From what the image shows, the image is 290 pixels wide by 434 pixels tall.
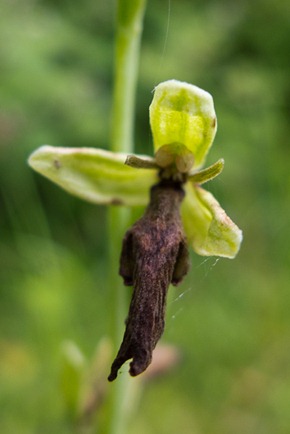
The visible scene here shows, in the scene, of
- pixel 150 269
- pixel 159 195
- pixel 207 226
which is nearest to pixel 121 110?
pixel 159 195

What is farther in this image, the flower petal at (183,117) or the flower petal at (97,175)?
the flower petal at (97,175)

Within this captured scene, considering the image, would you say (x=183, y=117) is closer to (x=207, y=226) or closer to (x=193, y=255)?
(x=207, y=226)

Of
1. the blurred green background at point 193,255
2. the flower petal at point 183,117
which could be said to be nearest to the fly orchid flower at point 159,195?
the flower petal at point 183,117

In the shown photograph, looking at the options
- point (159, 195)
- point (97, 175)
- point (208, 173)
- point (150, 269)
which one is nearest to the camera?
point (150, 269)

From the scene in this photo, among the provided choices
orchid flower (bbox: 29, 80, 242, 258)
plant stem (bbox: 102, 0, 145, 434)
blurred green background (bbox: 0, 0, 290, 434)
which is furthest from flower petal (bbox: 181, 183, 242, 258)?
blurred green background (bbox: 0, 0, 290, 434)

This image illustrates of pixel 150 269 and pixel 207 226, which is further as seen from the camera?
pixel 207 226

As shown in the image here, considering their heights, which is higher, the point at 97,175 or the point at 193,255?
the point at 97,175

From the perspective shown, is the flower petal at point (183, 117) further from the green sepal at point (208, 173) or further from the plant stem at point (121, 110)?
the plant stem at point (121, 110)
